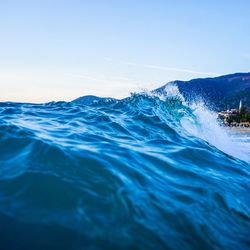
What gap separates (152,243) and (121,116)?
26.4 feet

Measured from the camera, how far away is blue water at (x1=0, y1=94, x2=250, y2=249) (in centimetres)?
345

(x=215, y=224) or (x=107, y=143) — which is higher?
(x=107, y=143)

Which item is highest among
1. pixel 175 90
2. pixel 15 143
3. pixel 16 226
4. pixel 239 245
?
pixel 175 90

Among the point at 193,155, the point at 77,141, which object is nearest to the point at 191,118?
the point at 193,155

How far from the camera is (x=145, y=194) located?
455cm

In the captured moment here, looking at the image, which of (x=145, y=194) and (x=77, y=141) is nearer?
(x=145, y=194)

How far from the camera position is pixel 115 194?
432 centimetres

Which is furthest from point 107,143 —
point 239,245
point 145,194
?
point 239,245

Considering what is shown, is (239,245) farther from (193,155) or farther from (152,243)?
(193,155)

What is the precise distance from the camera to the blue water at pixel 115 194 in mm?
3451

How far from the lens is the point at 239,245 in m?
3.82

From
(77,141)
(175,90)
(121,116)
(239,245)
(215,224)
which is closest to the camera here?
(239,245)

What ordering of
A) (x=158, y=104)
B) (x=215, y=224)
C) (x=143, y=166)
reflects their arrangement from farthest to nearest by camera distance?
(x=158, y=104) < (x=143, y=166) < (x=215, y=224)

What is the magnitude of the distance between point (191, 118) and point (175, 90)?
15.3ft
